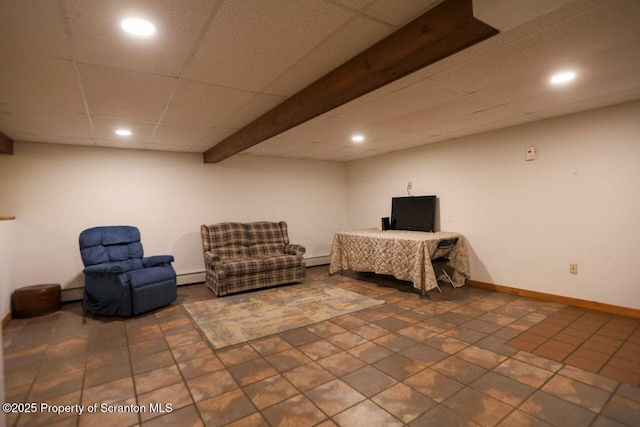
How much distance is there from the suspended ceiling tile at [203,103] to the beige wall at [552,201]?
Answer: 332cm

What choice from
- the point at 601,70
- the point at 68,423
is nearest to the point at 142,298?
the point at 68,423

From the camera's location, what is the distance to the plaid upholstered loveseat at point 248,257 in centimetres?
439

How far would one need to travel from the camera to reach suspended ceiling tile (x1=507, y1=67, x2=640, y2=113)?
2.45 meters

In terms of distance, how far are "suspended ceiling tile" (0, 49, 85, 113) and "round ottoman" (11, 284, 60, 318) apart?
2.30m

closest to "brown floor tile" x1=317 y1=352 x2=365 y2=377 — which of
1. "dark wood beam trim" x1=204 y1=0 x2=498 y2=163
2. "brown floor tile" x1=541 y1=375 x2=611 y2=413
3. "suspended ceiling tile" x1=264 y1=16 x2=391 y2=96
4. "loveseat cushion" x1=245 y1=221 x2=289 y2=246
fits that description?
"brown floor tile" x1=541 y1=375 x2=611 y2=413

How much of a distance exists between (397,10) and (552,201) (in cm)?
328

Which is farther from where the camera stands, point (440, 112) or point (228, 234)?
point (228, 234)

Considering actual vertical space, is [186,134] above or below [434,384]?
above

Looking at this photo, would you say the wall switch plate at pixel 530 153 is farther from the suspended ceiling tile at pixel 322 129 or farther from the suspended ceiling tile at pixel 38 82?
the suspended ceiling tile at pixel 38 82

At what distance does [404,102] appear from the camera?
9.48 feet

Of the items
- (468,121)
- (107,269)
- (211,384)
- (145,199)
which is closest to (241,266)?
(107,269)

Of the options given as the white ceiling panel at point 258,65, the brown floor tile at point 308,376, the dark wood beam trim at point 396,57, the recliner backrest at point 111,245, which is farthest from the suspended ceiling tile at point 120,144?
the brown floor tile at point 308,376

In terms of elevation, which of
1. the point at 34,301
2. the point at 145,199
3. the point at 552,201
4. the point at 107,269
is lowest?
the point at 34,301

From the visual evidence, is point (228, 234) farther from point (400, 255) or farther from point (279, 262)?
point (400, 255)
